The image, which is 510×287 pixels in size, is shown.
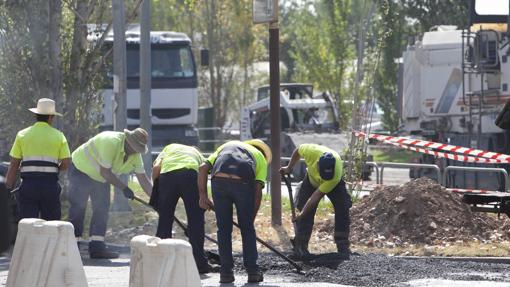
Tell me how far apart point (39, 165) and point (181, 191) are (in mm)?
1753

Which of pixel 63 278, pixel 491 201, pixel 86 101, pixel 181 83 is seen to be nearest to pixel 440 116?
pixel 181 83

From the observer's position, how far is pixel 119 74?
17359 millimetres

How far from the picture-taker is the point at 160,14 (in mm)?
44688

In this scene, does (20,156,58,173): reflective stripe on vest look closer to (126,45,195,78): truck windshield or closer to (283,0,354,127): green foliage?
(126,45,195,78): truck windshield

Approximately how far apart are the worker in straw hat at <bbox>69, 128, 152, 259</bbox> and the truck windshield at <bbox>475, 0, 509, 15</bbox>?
11.5 metres

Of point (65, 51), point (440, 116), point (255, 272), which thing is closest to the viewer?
point (255, 272)

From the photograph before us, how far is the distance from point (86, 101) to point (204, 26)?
25.2 metres

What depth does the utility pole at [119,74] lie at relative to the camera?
17.2 metres

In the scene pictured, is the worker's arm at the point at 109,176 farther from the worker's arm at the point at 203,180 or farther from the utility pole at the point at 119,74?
the utility pole at the point at 119,74

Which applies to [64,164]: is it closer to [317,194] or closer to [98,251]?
[98,251]

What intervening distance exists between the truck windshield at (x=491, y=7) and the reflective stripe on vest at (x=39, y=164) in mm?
12373

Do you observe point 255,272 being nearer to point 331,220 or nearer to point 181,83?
point 331,220

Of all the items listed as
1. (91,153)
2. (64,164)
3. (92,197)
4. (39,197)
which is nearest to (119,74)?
(92,197)

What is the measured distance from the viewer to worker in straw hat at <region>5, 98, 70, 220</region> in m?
12.5
